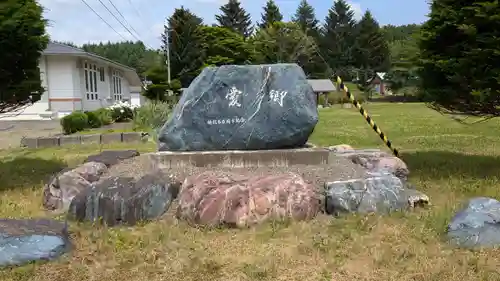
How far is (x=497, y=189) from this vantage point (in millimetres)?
6680

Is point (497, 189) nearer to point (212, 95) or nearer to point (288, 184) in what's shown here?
point (288, 184)

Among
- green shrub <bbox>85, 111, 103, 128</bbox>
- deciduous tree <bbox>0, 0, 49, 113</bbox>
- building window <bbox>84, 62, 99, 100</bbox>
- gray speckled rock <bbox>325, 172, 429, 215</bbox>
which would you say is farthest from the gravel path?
building window <bbox>84, 62, 99, 100</bbox>

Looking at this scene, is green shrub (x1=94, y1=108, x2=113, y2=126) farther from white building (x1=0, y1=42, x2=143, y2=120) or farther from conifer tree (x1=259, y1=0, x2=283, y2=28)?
conifer tree (x1=259, y1=0, x2=283, y2=28)

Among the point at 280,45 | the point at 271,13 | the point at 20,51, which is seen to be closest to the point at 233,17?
the point at 271,13

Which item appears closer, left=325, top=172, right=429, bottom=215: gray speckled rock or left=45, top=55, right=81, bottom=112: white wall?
left=325, top=172, right=429, bottom=215: gray speckled rock

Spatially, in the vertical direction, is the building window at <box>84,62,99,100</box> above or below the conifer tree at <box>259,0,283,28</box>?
below

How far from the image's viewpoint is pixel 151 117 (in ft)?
57.4

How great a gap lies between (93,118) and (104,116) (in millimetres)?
1523

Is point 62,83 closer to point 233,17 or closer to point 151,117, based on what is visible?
point 151,117

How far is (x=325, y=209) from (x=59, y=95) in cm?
2243

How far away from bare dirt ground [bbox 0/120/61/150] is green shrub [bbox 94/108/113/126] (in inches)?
64.3

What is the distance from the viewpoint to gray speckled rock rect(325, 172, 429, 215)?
5.66 meters

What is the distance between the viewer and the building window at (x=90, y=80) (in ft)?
92.2

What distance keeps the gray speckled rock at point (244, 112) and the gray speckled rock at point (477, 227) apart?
2927 millimetres
